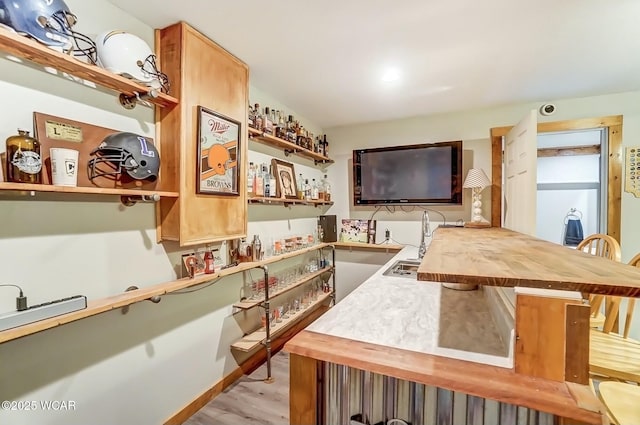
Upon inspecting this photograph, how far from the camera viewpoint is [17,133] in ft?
3.58

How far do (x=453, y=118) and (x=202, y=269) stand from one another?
9.73 ft

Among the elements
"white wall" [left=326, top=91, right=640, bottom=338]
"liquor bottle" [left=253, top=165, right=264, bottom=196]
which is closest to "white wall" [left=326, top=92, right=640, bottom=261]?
"white wall" [left=326, top=91, right=640, bottom=338]

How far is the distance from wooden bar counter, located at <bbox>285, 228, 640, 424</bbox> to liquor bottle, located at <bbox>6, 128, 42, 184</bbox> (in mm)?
1103

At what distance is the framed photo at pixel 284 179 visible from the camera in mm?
2668

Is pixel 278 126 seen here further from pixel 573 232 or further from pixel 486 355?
pixel 573 232

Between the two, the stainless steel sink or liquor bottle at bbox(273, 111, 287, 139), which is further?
liquor bottle at bbox(273, 111, 287, 139)

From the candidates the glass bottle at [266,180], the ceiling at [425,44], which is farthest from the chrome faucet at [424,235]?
the glass bottle at [266,180]

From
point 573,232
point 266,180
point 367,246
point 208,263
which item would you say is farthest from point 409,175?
point 573,232

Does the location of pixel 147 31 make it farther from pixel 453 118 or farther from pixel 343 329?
pixel 453 118

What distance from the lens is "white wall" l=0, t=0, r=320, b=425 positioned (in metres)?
1.10

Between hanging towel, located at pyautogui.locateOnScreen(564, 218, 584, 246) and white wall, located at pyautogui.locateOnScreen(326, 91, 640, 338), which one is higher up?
white wall, located at pyautogui.locateOnScreen(326, 91, 640, 338)

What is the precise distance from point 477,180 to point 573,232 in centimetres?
283

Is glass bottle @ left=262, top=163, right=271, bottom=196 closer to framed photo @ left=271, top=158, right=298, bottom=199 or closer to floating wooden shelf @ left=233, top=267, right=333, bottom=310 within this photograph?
framed photo @ left=271, top=158, right=298, bottom=199

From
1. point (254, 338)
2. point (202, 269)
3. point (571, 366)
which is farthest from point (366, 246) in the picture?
point (571, 366)
